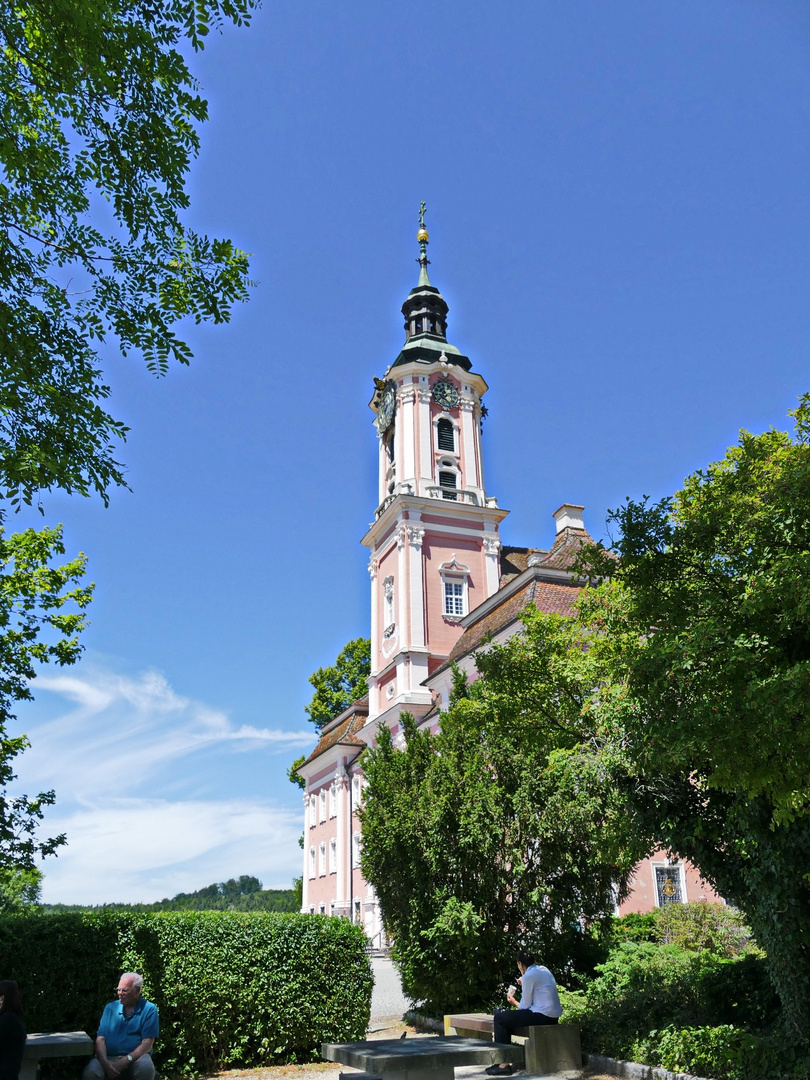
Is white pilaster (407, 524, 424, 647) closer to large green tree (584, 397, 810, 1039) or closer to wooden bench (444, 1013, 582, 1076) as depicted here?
large green tree (584, 397, 810, 1039)

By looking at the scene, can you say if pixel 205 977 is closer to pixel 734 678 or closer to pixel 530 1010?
pixel 530 1010

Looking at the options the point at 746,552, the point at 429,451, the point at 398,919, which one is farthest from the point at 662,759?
the point at 429,451

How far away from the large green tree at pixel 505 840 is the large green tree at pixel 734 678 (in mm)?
1614

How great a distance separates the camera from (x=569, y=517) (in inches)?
1423

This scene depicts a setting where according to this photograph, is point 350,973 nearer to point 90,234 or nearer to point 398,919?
point 398,919

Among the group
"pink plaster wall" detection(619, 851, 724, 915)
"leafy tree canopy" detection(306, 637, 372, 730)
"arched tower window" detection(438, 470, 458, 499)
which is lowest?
"pink plaster wall" detection(619, 851, 724, 915)

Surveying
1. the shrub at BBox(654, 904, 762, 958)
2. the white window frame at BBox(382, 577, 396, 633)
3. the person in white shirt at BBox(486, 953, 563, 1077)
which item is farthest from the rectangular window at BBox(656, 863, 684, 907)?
the white window frame at BBox(382, 577, 396, 633)

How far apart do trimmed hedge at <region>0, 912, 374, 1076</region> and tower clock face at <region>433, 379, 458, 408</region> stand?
33454 mm

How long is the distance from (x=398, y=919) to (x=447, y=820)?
193 cm

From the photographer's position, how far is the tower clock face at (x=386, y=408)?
44.0 m

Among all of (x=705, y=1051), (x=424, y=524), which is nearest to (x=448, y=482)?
(x=424, y=524)

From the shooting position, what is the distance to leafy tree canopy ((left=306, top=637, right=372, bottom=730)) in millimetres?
48281

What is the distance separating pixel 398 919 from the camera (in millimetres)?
13008

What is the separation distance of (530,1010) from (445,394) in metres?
35.7
